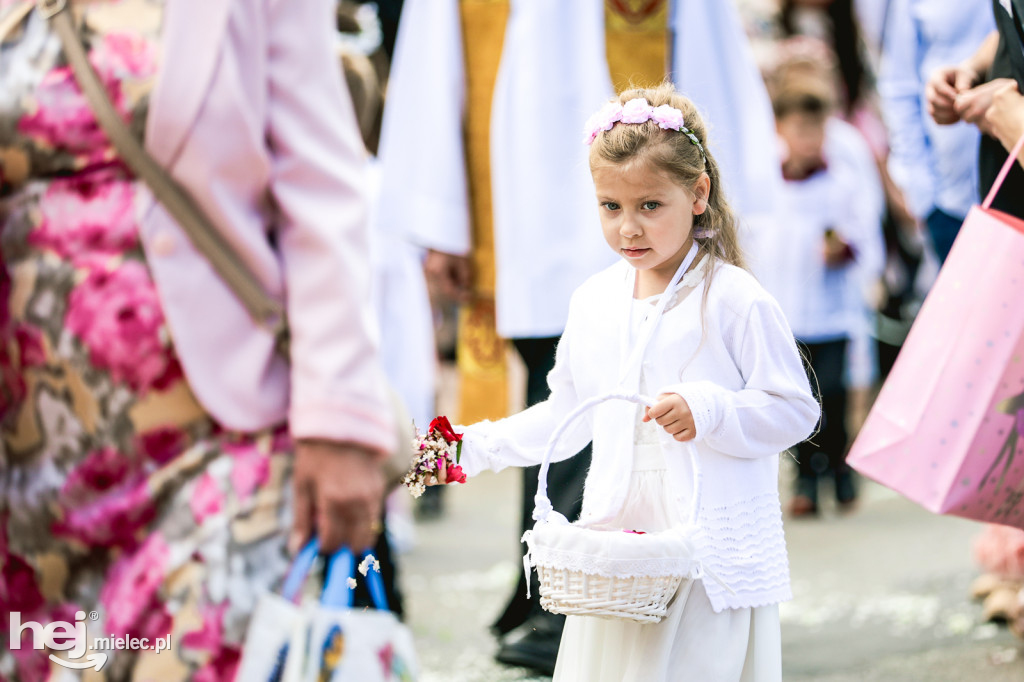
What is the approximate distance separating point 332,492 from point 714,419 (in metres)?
0.57

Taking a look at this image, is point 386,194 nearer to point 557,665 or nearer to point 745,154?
point 745,154

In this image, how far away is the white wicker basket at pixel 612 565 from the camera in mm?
1796

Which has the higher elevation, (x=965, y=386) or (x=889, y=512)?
(x=965, y=386)

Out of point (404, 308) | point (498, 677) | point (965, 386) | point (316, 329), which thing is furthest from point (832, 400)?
point (316, 329)

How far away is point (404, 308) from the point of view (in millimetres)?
5152

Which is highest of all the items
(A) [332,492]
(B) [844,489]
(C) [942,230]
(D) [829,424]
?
(C) [942,230]

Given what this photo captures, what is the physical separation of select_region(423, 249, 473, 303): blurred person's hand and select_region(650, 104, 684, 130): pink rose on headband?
1.17 m

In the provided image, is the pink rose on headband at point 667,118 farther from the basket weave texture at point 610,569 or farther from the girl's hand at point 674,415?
the basket weave texture at point 610,569

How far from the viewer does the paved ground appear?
144 inches

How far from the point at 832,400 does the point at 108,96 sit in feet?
17.5

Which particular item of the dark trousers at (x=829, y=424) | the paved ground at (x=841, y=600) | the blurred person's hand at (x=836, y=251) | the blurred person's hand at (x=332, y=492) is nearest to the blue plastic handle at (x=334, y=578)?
the blurred person's hand at (x=332, y=492)

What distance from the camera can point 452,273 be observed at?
3129mm
